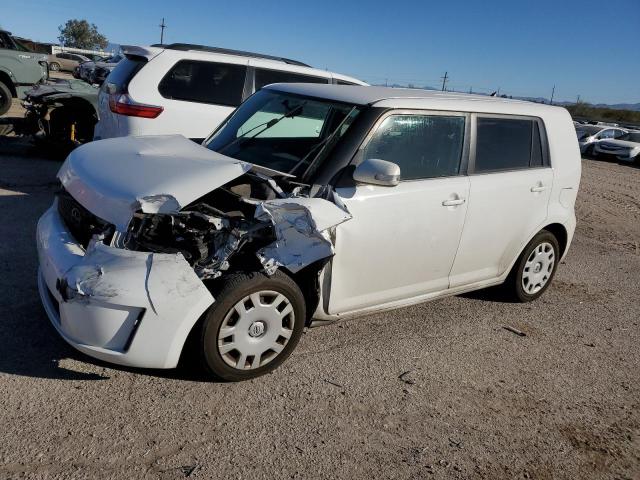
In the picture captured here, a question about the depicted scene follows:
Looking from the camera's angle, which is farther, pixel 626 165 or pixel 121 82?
pixel 626 165

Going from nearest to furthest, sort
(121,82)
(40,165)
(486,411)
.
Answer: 1. (486,411)
2. (121,82)
3. (40,165)

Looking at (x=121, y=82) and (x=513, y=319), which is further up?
(x=121, y=82)

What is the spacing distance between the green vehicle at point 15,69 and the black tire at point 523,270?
1172 cm

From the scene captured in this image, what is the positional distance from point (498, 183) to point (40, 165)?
708 cm

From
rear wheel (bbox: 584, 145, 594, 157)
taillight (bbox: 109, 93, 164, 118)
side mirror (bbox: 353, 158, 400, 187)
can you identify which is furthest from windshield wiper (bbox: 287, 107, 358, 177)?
rear wheel (bbox: 584, 145, 594, 157)

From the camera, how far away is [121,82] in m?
6.76

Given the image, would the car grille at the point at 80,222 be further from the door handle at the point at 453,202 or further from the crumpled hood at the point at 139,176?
the door handle at the point at 453,202

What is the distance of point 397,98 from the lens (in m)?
4.07

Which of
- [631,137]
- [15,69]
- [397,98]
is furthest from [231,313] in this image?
[631,137]

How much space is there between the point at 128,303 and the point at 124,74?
15.9 feet

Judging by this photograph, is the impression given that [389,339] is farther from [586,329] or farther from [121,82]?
[121,82]

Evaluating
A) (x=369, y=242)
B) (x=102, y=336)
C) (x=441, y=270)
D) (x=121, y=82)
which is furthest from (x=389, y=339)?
(x=121, y=82)

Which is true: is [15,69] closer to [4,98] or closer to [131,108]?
[4,98]

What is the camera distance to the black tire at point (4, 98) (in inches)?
485
